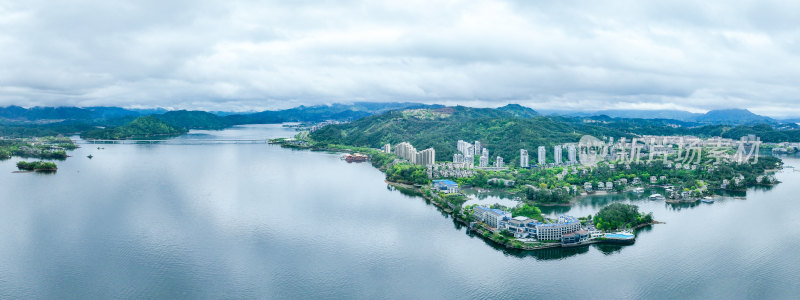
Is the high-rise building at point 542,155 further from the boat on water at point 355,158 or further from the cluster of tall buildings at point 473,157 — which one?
the boat on water at point 355,158

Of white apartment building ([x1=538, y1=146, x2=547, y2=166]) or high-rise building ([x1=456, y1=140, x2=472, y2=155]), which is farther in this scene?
high-rise building ([x1=456, y1=140, x2=472, y2=155])

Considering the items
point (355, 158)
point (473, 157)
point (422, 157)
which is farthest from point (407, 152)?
point (473, 157)

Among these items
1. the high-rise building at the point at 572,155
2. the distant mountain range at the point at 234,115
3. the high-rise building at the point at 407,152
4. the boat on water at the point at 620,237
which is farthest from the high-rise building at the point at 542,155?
the distant mountain range at the point at 234,115

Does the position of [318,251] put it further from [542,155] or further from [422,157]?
[542,155]

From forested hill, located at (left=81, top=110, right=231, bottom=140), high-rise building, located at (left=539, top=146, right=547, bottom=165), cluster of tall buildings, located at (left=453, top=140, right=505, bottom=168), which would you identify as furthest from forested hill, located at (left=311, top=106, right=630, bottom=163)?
forested hill, located at (left=81, top=110, right=231, bottom=140)

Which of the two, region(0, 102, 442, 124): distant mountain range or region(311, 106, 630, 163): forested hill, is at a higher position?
region(0, 102, 442, 124): distant mountain range

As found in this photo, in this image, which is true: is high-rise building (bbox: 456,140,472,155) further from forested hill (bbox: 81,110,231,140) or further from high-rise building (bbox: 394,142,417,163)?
forested hill (bbox: 81,110,231,140)

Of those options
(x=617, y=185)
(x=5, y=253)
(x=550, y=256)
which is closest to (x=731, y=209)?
(x=617, y=185)
